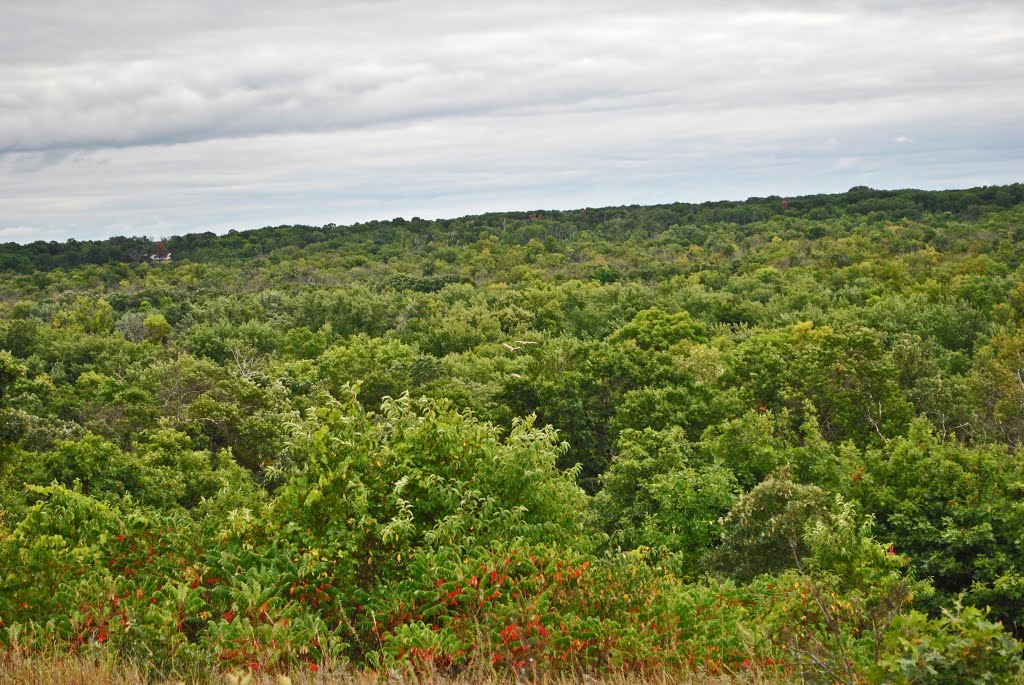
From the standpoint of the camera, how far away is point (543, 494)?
11.9 meters

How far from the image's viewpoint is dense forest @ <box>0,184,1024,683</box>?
7.47 m

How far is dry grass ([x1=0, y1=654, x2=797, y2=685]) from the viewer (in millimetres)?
6117

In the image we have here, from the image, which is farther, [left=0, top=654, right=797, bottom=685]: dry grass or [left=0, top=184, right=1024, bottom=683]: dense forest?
[left=0, top=184, right=1024, bottom=683]: dense forest

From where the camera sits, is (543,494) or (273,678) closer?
(273,678)

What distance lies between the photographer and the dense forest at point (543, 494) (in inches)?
294

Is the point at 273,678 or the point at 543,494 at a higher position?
the point at 273,678

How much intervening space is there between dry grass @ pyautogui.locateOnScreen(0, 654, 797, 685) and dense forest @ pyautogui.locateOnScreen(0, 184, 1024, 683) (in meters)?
0.20

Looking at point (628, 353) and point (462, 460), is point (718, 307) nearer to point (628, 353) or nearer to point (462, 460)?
point (628, 353)

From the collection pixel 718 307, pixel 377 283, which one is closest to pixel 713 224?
pixel 377 283

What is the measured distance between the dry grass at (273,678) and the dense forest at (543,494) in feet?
0.65

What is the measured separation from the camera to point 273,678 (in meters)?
6.59

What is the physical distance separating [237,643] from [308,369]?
1305 inches

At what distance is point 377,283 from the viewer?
3344 inches

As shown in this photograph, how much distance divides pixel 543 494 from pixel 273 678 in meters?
5.77
